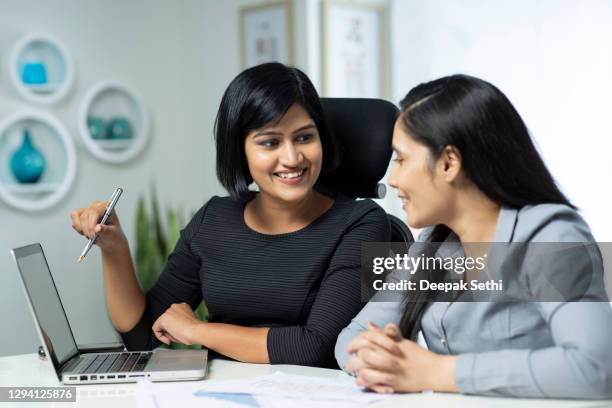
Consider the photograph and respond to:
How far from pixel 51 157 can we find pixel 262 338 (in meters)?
2.27

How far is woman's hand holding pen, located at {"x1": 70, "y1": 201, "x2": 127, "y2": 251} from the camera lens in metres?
1.86

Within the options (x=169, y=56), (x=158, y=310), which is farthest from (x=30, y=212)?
(x=158, y=310)

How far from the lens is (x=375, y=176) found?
6.66ft

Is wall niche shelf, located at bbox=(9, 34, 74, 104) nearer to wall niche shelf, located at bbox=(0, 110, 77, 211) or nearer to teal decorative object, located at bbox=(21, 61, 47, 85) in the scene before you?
teal decorative object, located at bbox=(21, 61, 47, 85)

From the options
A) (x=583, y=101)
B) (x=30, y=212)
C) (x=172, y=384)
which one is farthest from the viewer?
(x=30, y=212)

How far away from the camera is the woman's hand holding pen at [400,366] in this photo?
131 centimetres

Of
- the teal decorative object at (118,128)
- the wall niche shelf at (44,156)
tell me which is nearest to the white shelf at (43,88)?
the wall niche shelf at (44,156)

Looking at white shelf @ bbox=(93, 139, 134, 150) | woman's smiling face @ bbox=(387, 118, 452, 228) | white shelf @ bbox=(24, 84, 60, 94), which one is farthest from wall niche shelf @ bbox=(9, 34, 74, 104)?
woman's smiling face @ bbox=(387, 118, 452, 228)

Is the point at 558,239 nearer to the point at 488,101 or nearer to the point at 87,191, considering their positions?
the point at 488,101

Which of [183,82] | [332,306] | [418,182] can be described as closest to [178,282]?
[332,306]

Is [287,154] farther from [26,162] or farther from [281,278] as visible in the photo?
[26,162]

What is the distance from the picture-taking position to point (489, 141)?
1.37 metres

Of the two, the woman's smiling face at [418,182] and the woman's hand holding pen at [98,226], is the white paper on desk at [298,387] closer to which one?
the woman's smiling face at [418,182]

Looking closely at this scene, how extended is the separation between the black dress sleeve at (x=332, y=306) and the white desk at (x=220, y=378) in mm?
51
